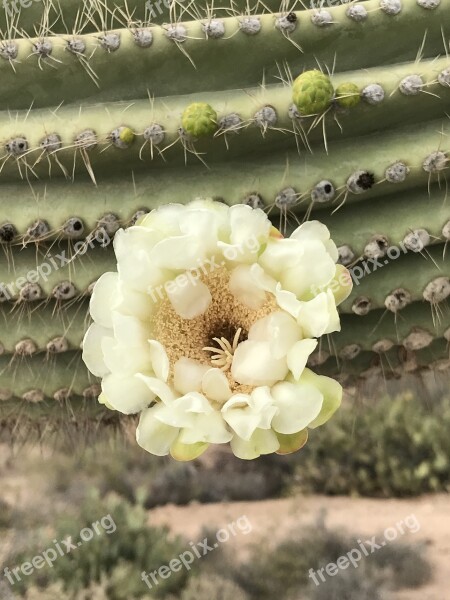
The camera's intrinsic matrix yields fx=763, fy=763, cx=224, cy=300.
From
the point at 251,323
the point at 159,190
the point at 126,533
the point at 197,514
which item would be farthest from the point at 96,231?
the point at 197,514

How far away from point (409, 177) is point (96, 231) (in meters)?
0.37

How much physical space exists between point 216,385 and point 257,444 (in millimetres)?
64

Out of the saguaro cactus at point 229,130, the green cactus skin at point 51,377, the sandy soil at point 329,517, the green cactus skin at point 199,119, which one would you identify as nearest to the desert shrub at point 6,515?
the sandy soil at point 329,517

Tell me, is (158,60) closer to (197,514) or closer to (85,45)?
(85,45)

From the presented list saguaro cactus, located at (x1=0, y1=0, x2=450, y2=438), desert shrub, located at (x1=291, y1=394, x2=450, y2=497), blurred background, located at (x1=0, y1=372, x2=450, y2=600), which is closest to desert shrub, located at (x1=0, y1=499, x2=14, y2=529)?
blurred background, located at (x1=0, y1=372, x2=450, y2=600)

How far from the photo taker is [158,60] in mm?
Result: 868

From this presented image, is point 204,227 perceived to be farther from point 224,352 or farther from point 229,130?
point 229,130

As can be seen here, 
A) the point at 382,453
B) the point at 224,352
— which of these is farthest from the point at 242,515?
the point at 224,352

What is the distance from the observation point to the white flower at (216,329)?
581mm

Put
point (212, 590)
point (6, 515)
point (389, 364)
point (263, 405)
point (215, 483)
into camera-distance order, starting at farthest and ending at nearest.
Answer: point (215, 483), point (6, 515), point (212, 590), point (389, 364), point (263, 405)

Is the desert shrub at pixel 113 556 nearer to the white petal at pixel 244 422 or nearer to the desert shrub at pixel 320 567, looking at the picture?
the desert shrub at pixel 320 567

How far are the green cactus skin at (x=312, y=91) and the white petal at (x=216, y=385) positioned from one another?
1.14 ft

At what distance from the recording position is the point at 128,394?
0.60 m

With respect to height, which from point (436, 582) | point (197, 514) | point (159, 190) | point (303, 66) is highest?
point (303, 66)
